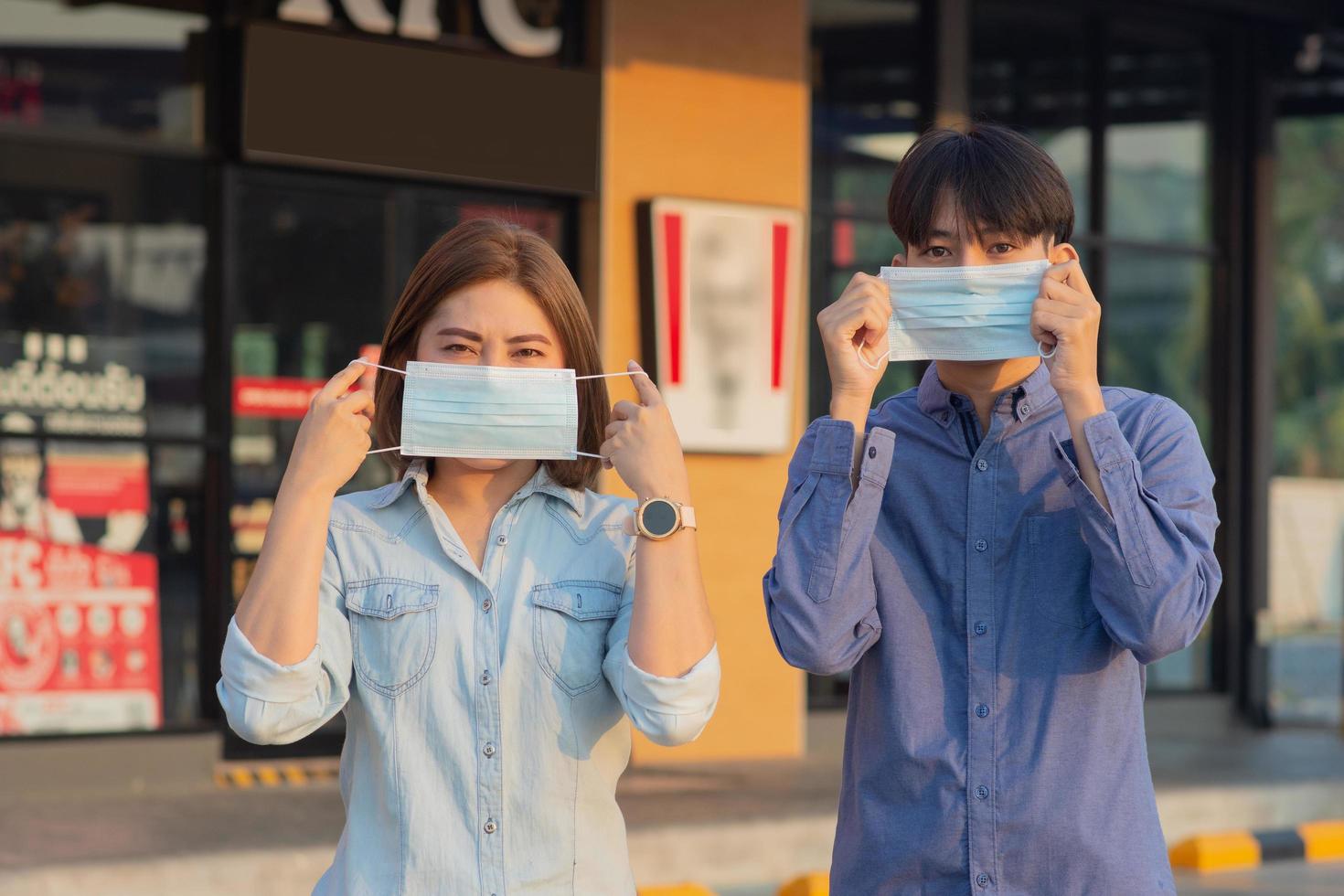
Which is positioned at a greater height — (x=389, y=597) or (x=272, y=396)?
(x=272, y=396)

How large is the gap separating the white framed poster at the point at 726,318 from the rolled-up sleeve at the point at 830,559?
6877 mm

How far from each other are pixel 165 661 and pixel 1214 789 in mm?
5239

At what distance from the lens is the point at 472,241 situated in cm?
282

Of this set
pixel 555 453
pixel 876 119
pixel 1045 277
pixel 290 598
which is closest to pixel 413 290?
pixel 555 453

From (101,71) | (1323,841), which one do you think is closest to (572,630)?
(101,71)

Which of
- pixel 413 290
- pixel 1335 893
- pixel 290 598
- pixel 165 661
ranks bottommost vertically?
pixel 1335 893

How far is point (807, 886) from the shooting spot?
23.4 feet

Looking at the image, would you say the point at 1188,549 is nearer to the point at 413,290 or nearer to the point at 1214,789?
the point at 413,290

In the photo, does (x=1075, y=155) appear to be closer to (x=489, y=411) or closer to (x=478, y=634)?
(x=489, y=411)

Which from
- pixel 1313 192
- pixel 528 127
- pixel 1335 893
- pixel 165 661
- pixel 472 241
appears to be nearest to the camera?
pixel 472 241

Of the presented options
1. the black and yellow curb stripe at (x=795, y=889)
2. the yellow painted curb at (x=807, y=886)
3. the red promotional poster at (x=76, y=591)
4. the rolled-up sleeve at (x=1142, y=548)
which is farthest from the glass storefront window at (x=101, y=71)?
the rolled-up sleeve at (x=1142, y=548)

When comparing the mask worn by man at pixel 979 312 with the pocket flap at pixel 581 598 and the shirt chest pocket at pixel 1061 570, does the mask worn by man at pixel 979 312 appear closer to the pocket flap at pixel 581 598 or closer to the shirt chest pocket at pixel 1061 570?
the shirt chest pocket at pixel 1061 570

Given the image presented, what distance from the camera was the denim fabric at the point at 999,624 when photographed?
8.91 ft

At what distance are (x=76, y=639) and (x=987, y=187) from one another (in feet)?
21.8
